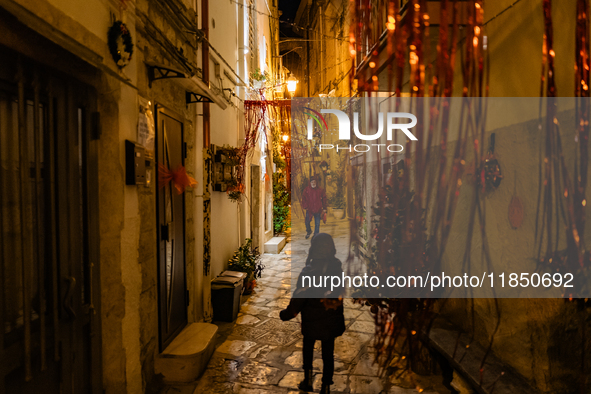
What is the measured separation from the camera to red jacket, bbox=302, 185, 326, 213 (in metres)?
12.0

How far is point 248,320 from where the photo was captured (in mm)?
6270

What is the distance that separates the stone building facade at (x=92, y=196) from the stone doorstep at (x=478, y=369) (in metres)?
3.00

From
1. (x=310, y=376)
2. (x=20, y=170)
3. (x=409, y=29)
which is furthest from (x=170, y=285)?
(x=409, y=29)

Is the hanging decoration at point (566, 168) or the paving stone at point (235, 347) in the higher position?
the hanging decoration at point (566, 168)

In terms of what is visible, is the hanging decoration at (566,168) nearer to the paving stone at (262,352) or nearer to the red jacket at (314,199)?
the paving stone at (262,352)

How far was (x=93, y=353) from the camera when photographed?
308cm

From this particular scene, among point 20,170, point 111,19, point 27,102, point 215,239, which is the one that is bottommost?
point 215,239

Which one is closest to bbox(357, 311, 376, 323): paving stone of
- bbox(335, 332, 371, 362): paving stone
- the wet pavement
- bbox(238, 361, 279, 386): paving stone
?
the wet pavement

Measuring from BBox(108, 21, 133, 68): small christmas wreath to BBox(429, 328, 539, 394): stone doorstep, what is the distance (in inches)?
149

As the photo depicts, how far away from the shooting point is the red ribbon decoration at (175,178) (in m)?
4.46

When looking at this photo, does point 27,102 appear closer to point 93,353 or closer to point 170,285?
point 93,353

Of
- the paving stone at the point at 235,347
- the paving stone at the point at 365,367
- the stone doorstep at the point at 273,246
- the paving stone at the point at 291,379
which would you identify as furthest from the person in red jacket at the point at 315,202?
the paving stone at the point at 291,379

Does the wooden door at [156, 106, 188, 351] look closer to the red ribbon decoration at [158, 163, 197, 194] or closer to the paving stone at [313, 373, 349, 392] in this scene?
the red ribbon decoration at [158, 163, 197, 194]

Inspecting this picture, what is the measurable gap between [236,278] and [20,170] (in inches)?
177
